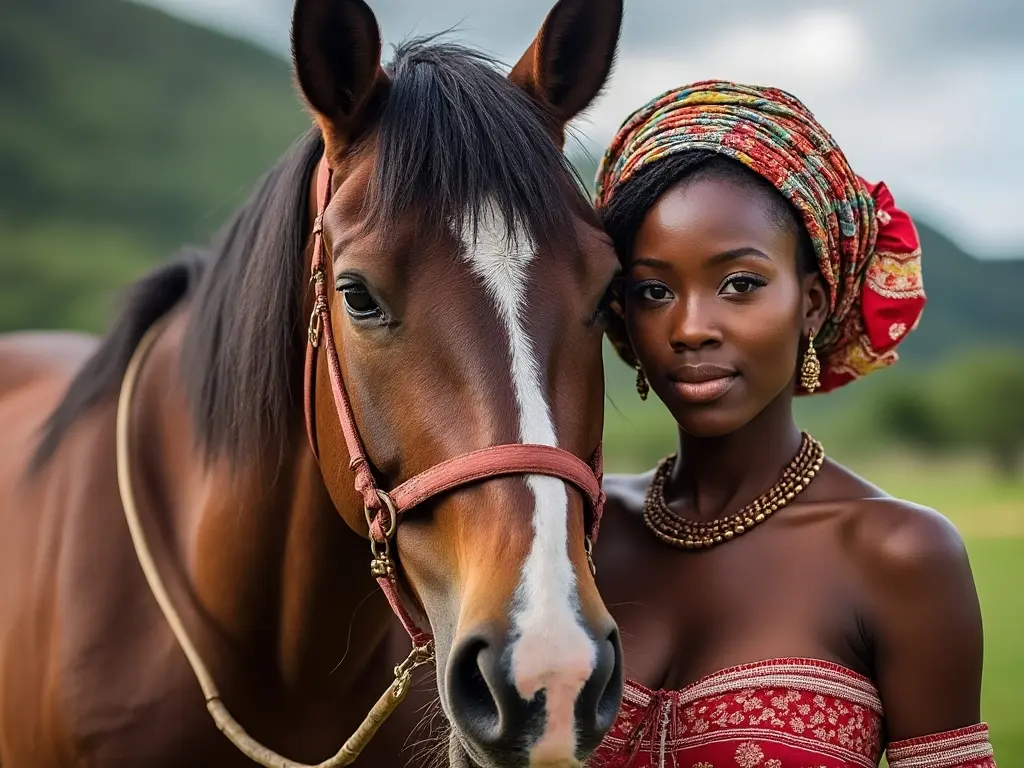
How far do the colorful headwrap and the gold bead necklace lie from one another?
269mm

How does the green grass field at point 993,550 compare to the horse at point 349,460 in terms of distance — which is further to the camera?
the green grass field at point 993,550

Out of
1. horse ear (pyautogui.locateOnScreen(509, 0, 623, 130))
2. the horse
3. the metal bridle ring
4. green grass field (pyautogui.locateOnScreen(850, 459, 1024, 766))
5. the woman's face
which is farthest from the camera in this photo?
green grass field (pyautogui.locateOnScreen(850, 459, 1024, 766))

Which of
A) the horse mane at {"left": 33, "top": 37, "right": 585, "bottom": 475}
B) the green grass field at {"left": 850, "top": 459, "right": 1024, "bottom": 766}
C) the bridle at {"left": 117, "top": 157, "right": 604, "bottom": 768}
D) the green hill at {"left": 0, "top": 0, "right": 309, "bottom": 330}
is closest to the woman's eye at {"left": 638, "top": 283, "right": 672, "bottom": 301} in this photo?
the horse mane at {"left": 33, "top": 37, "right": 585, "bottom": 475}

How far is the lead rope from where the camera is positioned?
6.23 ft

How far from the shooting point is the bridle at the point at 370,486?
1.53 metres

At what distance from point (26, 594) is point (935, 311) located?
311ft

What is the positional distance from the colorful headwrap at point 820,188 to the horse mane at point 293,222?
0.27m

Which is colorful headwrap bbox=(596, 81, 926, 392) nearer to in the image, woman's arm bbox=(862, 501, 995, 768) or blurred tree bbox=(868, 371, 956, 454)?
woman's arm bbox=(862, 501, 995, 768)

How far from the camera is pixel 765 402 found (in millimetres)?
1950

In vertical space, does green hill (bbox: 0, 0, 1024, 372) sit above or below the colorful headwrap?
below

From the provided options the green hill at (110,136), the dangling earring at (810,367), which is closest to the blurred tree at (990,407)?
the dangling earring at (810,367)

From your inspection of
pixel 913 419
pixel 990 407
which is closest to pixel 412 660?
pixel 990 407

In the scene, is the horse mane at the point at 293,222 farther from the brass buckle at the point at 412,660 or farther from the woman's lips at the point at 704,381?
the brass buckle at the point at 412,660

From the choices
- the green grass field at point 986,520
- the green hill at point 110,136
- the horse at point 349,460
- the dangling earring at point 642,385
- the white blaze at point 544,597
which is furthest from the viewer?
the green hill at point 110,136
